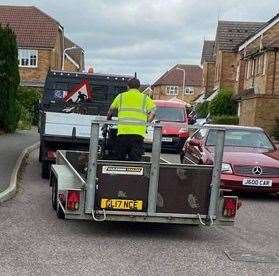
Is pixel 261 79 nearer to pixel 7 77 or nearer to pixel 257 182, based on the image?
pixel 7 77

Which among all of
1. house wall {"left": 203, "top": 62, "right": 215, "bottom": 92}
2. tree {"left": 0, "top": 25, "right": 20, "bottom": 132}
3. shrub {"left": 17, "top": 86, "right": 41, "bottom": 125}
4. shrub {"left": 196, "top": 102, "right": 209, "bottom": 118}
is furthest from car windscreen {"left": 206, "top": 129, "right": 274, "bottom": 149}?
house wall {"left": 203, "top": 62, "right": 215, "bottom": 92}

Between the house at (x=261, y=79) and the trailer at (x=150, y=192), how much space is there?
27.2 meters

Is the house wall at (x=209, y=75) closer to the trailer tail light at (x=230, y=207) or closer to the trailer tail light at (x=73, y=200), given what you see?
the trailer tail light at (x=230, y=207)

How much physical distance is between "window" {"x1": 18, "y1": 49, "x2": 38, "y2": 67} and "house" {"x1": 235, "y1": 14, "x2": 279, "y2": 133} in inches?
679

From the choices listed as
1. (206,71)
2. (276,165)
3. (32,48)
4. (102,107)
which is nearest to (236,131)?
(276,165)

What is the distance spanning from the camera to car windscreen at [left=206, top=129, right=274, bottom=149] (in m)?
13.3

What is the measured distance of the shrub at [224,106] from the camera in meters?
50.3

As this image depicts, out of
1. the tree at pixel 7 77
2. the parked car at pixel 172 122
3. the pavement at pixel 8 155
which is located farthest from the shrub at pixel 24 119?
the parked car at pixel 172 122

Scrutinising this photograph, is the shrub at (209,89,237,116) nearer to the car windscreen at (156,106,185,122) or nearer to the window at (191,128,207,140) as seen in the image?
the car windscreen at (156,106,185,122)

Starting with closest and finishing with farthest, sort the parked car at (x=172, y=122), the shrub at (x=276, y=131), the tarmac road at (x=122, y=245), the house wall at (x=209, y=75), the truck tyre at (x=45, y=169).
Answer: the tarmac road at (x=122, y=245), the truck tyre at (x=45, y=169), the parked car at (x=172, y=122), the shrub at (x=276, y=131), the house wall at (x=209, y=75)

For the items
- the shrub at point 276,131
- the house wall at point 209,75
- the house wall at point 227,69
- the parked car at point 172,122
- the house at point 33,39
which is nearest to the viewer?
the parked car at point 172,122

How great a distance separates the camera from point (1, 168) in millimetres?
13312

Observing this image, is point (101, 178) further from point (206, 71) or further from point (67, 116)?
point (206, 71)

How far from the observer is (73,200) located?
7676 millimetres
